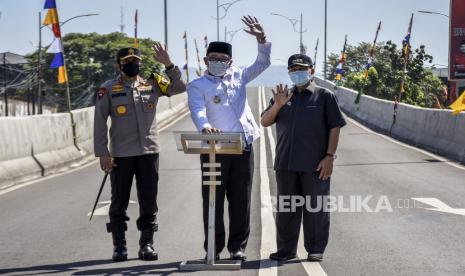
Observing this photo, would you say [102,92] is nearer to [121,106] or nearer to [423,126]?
[121,106]

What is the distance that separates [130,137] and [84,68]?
3475 inches

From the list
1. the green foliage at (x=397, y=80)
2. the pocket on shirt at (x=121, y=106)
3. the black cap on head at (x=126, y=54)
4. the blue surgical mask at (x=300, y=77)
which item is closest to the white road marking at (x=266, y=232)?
the blue surgical mask at (x=300, y=77)

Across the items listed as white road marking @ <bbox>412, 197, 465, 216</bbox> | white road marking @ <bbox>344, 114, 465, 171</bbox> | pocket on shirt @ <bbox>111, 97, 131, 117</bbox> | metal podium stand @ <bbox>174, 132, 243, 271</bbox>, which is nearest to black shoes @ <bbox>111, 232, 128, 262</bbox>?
metal podium stand @ <bbox>174, 132, 243, 271</bbox>

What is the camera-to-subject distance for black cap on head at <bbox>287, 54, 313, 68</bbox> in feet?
25.5

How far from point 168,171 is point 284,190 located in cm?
993

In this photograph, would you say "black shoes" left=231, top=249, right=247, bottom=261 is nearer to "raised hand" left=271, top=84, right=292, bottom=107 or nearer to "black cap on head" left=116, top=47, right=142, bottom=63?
"raised hand" left=271, top=84, right=292, bottom=107

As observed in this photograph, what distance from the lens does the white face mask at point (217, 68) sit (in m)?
7.70

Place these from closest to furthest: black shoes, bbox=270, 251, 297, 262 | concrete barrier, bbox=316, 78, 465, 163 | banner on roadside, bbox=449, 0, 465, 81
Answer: black shoes, bbox=270, 251, 297, 262 → concrete barrier, bbox=316, 78, 465, 163 → banner on roadside, bbox=449, 0, 465, 81

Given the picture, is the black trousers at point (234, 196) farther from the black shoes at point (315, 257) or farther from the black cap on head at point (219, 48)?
the black cap on head at point (219, 48)

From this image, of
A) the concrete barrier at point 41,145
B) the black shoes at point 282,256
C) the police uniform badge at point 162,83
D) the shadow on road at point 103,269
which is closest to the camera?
the shadow on road at point 103,269

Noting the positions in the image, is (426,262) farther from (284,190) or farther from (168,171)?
(168,171)

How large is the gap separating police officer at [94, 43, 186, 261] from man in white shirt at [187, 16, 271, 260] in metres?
0.43

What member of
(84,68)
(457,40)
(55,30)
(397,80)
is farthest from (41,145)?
(84,68)

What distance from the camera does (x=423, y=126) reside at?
A: 23.8 m
